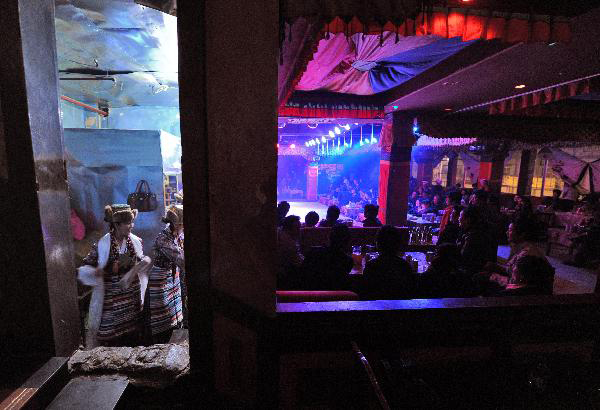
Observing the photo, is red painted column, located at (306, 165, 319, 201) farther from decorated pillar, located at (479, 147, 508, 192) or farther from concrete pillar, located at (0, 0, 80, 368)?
concrete pillar, located at (0, 0, 80, 368)

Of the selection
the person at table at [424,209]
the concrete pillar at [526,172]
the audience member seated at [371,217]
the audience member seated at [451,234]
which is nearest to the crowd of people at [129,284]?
the audience member seated at [371,217]

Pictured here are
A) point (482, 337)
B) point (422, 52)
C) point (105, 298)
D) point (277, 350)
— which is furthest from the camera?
→ point (422, 52)

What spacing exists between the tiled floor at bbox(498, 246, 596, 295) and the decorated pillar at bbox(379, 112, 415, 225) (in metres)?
3.12

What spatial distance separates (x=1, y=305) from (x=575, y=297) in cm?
424

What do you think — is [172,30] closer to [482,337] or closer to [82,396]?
[82,396]

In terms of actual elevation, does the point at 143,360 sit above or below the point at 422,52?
below

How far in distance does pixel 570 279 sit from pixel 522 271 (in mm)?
5854

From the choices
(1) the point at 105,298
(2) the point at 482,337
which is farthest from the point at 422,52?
(1) the point at 105,298

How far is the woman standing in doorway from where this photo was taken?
3420 millimetres

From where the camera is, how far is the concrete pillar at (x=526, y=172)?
15305 mm

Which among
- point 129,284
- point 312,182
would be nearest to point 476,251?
point 129,284

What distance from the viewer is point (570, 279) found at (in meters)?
6.95

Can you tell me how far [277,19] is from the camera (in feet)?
5.90

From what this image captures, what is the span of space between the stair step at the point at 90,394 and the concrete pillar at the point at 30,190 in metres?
0.25
